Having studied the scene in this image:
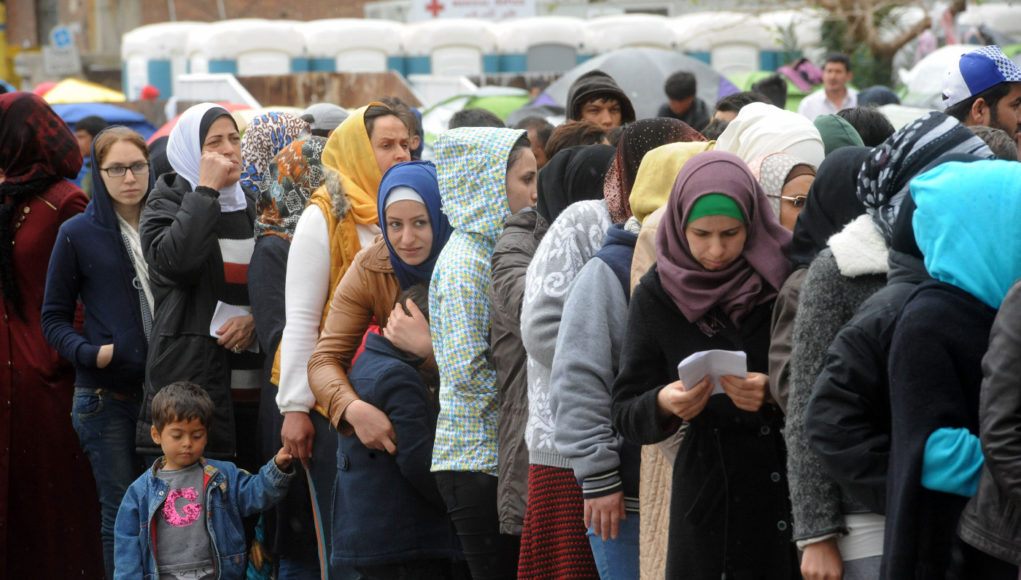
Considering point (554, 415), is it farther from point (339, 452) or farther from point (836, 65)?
point (836, 65)

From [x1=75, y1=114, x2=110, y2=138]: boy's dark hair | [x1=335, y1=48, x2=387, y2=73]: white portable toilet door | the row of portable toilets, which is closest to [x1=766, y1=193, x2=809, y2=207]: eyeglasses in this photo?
[x1=75, y1=114, x2=110, y2=138]: boy's dark hair

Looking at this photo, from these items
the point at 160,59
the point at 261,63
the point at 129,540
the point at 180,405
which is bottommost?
the point at 129,540

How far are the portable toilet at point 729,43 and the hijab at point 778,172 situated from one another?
21.4 metres

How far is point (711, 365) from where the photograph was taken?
3.25 m

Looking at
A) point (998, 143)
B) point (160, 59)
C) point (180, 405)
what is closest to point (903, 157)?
point (998, 143)

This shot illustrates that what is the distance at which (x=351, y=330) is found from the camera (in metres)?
4.93

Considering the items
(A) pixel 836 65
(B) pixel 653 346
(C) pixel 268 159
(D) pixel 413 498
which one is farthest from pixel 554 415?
(A) pixel 836 65

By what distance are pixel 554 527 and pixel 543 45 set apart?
22.5m

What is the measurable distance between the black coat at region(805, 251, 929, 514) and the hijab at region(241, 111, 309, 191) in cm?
344

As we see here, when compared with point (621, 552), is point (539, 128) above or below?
above

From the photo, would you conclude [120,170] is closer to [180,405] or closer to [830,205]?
[180,405]

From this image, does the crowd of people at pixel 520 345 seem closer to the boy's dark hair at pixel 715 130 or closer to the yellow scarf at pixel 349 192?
the yellow scarf at pixel 349 192

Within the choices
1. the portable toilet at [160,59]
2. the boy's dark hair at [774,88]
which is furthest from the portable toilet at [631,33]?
the boy's dark hair at [774,88]

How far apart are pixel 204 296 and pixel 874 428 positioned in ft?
11.1
